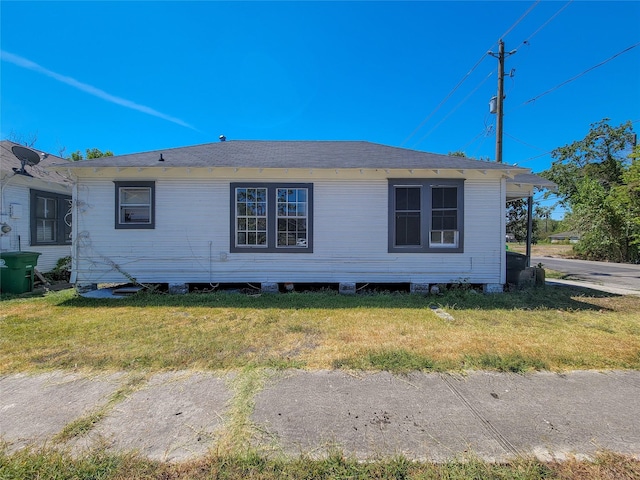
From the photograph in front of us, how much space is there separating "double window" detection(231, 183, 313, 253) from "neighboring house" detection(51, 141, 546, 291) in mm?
25

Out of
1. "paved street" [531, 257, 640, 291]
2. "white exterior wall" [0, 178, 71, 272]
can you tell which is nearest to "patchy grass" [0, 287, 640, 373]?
"white exterior wall" [0, 178, 71, 272]

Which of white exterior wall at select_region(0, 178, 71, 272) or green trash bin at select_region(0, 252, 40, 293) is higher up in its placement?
white exterior wall at select_region(0, 178, 71, 272)

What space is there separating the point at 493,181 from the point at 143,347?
795 centimetres

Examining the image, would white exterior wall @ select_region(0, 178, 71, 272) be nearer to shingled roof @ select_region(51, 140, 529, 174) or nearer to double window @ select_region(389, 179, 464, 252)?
shingled roof @ select_region(51, 140, 529, 174)

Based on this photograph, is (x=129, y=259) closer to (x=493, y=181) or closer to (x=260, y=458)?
(x=260, y=458)

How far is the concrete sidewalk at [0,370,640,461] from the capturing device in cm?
214

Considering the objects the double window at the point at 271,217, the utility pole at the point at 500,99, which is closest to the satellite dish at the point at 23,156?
the double window at the point at 271,217

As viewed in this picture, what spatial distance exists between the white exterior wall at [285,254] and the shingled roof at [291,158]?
390 mm

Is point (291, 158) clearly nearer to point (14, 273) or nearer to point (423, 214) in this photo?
point (423, 214)

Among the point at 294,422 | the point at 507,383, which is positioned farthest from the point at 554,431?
the point at 294,422

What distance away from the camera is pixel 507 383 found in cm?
306

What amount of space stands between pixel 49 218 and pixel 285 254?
8.17 meters

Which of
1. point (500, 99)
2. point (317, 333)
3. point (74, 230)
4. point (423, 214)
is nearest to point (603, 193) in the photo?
point (500, 99)

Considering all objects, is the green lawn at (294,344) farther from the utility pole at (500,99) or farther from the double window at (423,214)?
the utility pole at (500,99)
